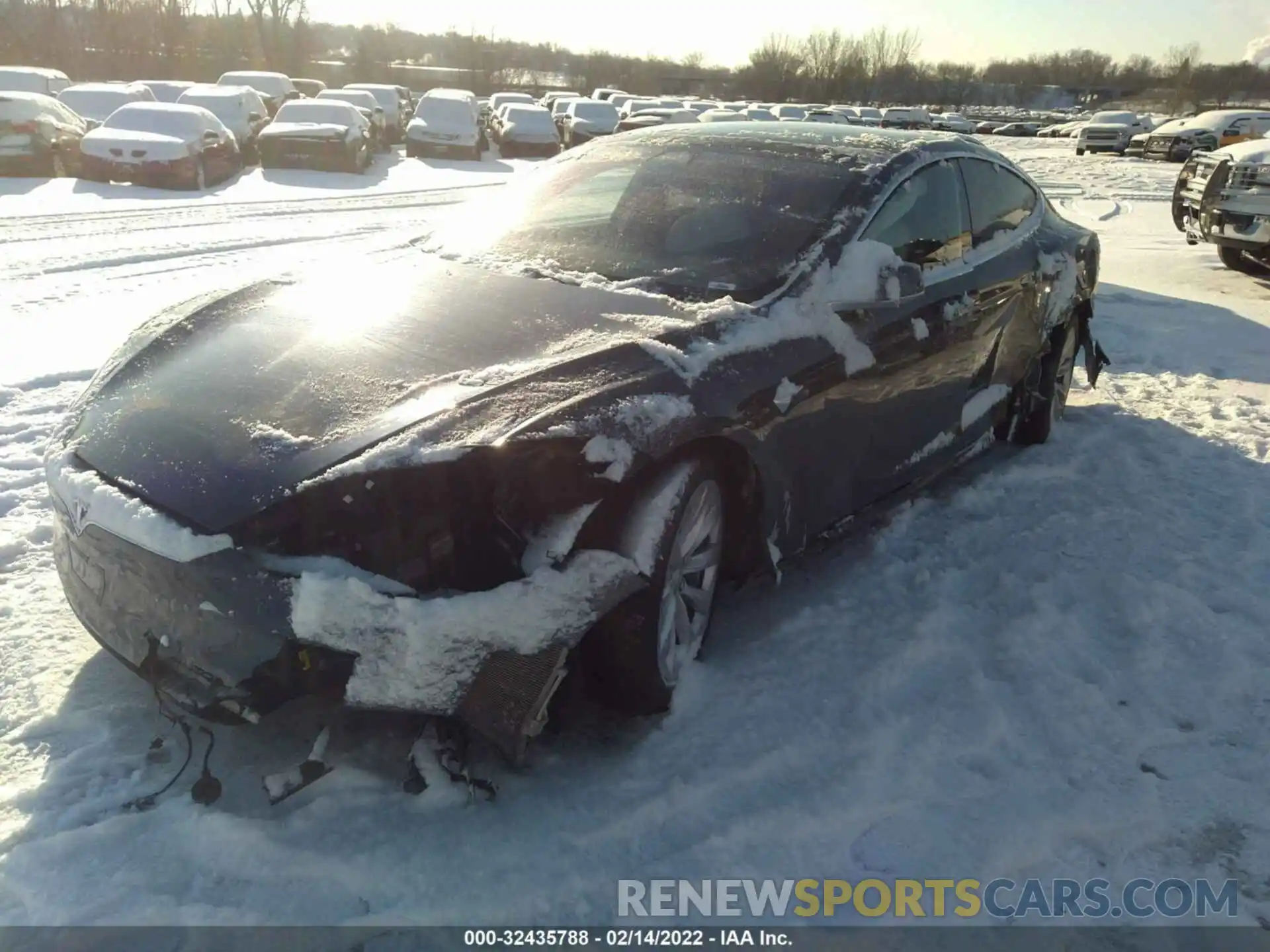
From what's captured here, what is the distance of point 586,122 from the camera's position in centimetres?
2508

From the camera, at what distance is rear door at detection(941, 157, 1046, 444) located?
4.08 metres

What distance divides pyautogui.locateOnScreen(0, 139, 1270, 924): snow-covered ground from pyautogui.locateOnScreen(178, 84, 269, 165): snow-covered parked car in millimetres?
15586

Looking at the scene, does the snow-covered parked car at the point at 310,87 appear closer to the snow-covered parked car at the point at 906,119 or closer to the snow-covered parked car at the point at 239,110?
the snow-covered parked car at the point at 239,110

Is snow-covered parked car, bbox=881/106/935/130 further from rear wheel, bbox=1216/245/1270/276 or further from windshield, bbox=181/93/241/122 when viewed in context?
rear wheel, bbox=1216/245/1270/276

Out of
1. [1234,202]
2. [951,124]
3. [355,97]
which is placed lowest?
[1234,202]

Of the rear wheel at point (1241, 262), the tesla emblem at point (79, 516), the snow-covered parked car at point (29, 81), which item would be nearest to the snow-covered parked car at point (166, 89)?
the snow-covered parked car at point (29, 81)

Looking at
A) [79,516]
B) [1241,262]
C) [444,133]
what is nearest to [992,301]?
[79,516]

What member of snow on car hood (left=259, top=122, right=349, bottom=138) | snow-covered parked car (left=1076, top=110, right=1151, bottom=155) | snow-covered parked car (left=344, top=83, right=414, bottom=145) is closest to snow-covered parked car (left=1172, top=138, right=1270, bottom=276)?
snow on car hood (left=259, top=122, right=349, bottom=138)

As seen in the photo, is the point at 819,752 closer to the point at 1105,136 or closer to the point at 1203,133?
the point at 1203,133

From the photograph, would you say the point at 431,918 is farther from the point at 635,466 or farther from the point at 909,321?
the point at 909,321

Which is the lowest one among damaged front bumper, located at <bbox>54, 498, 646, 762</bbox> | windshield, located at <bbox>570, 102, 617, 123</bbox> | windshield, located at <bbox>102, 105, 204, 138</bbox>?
damaged front bumper, located at <bbox>54, 498, 646, 762</bbox>

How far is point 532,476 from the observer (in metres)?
2.39

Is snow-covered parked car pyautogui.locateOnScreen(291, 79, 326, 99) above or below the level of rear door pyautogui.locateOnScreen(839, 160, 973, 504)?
above

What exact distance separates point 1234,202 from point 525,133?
713 inches
